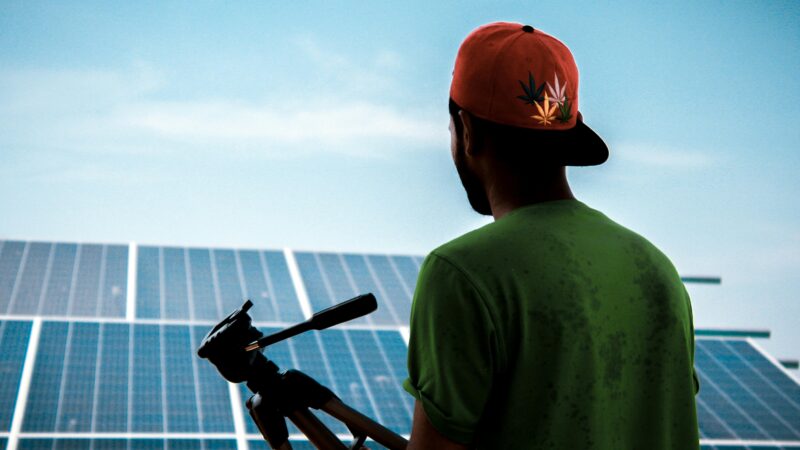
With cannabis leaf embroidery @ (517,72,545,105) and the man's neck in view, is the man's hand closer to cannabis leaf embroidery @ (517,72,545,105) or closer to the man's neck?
the man's neck

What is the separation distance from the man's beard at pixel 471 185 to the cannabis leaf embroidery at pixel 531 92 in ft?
0.33

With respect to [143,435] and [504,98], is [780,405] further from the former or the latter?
[504,98]

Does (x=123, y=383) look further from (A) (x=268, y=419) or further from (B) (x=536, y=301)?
(B) (x=536, y=301)

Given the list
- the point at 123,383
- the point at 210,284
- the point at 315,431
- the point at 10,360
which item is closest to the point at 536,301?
the point at 315,431

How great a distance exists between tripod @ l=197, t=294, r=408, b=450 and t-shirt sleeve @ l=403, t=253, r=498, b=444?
0.22 m

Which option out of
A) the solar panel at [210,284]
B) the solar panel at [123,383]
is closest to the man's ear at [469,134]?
the solar panel at [123,383]

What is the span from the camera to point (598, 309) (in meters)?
1.17

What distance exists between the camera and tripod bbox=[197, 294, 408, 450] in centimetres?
132

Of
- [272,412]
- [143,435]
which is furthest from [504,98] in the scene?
[143,435]

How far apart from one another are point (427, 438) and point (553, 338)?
0.17 metres

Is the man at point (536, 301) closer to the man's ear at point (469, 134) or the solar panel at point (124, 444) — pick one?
the man's ear at point (469, 134)

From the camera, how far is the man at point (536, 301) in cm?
113

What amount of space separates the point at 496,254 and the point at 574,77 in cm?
28

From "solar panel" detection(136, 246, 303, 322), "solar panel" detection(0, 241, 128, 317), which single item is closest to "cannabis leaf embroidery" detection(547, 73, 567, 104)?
"solar panel" detection(136, 246, 303, 322)
